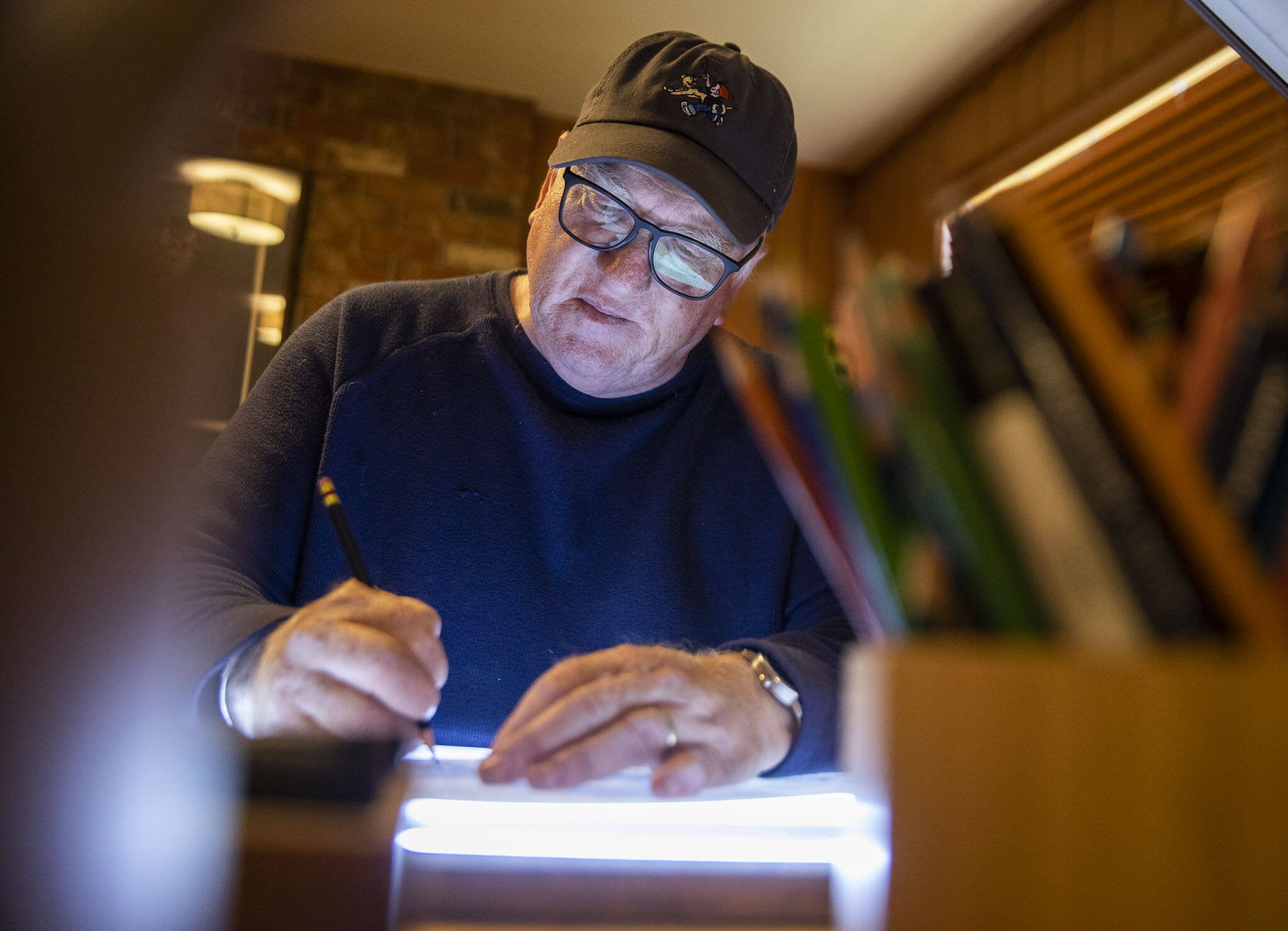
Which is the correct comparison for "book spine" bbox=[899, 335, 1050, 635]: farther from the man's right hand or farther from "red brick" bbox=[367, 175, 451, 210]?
"red brick" bbox=[367, 175, 451, 210]

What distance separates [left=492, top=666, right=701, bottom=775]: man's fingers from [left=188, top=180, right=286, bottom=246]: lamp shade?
9.72 feet

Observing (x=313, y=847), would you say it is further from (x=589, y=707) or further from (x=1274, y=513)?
(x=1274, y=513)

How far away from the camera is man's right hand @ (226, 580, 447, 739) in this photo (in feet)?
2.06

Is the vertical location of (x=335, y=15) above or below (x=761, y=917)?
above

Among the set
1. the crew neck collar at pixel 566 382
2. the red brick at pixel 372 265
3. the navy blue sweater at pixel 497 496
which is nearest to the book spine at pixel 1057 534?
the navy blue sweater at pixel 497 496

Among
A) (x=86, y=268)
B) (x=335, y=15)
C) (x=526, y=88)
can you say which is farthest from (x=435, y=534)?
(x=526, y=88)

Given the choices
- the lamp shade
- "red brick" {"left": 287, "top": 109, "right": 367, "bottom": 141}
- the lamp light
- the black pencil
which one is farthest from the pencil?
"red brick" {"left": 287, "top": 109, "right": 367, "bottom": 141}

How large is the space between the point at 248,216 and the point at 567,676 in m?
3.16

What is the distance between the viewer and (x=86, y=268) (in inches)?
11.4

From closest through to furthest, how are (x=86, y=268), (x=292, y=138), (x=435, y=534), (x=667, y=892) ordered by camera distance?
(x=86, y=268)
(x=667, y=892)
(x=435, y=534)
(x=292, y=138)

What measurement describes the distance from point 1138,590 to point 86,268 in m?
0.36

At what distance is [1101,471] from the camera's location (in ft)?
1.03

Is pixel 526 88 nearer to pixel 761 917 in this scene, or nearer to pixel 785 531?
pixel 785 531

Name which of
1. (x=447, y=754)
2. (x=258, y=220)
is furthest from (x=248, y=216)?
(x=447, y=754)
